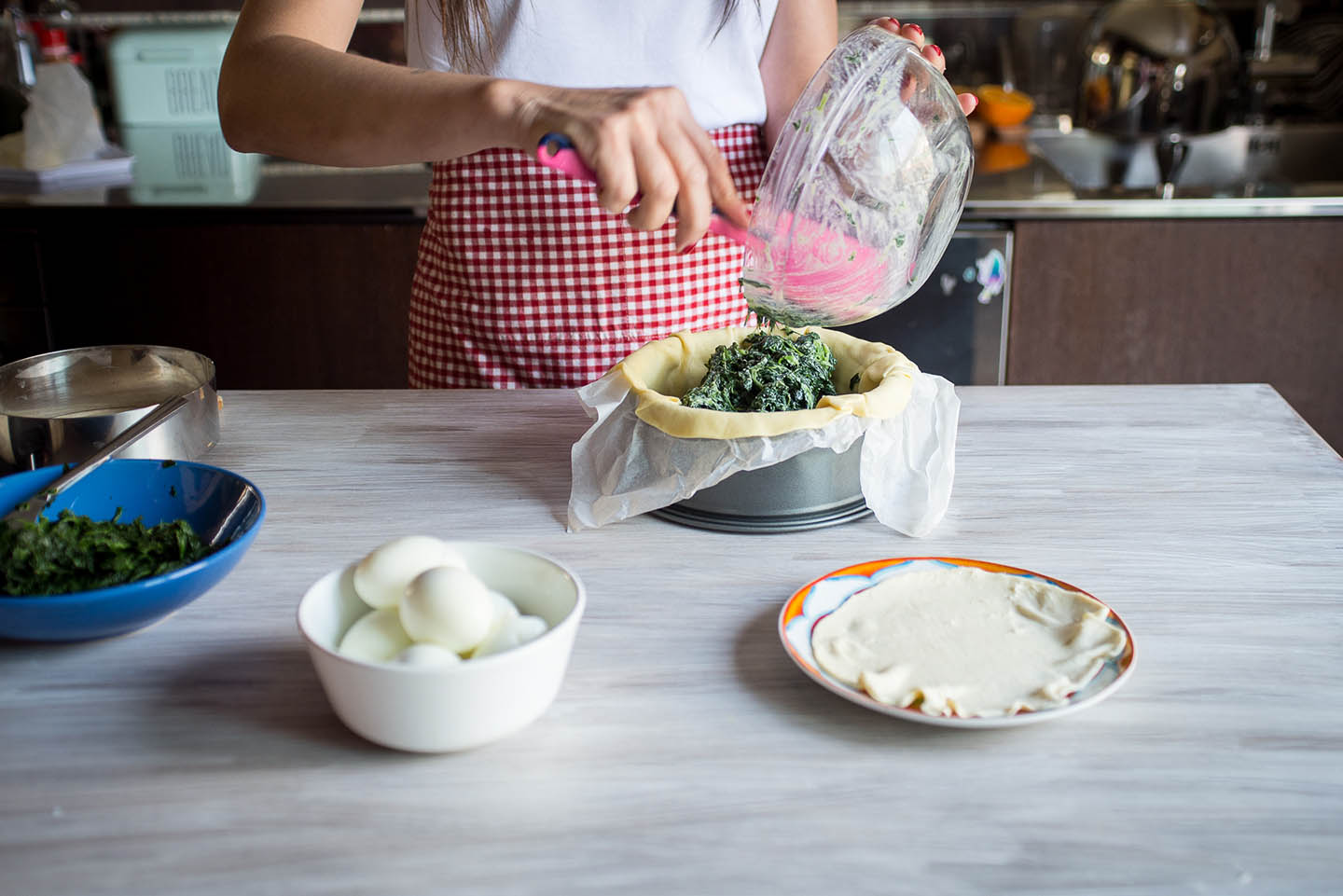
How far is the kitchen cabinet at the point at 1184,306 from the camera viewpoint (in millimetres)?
1985

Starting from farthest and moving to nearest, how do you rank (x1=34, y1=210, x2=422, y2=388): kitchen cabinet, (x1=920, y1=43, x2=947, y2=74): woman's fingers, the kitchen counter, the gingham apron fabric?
(x1=34, y1=210, x2=422, y2=388): kitchen cabinet
the kitchen counter
the gingham apron fabric
(x1=920, y1=43, x2=947, y2=74): woman's fingers

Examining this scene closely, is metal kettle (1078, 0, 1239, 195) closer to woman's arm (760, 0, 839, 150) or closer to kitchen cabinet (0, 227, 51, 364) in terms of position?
woman's arm (760, 0, 839, 150)

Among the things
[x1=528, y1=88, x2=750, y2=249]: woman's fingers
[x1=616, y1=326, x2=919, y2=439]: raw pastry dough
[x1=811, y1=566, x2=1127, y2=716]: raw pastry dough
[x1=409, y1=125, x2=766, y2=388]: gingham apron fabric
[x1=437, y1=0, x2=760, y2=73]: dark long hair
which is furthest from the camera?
[x1=409, y1=125, x2=766, y2=388]: gingham apron fabric

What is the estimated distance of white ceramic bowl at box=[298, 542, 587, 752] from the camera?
565mm

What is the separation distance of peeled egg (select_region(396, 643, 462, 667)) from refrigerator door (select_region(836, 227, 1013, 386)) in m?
1.54

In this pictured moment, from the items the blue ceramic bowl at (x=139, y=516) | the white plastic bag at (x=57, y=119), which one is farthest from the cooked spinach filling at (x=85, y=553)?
the white plastic bag at (x=57, y=119)

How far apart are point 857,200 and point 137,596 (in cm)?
57

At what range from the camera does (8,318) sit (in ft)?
7.24

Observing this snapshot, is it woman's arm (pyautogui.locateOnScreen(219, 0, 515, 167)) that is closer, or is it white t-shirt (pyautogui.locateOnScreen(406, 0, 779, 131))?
woman's arm (pyautogui.locateOnScreen(219, 0, 515, 167))

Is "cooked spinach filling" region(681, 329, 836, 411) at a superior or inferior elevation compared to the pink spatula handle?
inferior

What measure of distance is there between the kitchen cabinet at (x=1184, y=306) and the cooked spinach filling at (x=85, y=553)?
163 centimetres

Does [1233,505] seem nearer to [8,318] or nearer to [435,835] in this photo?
[435,835]

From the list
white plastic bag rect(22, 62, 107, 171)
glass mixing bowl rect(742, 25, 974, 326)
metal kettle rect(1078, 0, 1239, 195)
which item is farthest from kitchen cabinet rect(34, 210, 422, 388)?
metal kettle rect(1078, 0, 1239, 195)

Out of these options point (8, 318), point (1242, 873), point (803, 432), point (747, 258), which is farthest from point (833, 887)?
point (8, 318)
